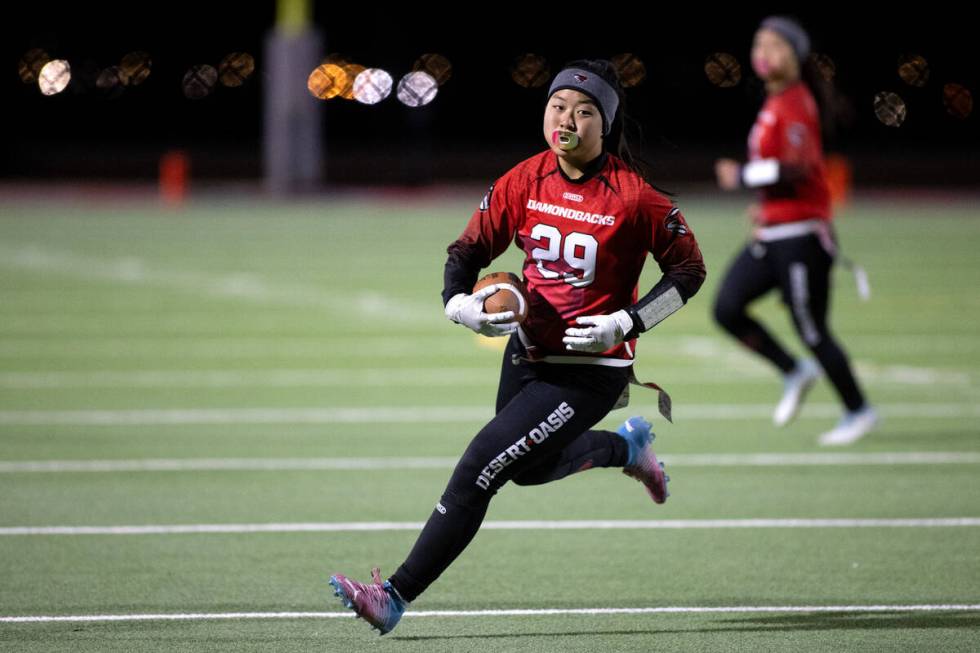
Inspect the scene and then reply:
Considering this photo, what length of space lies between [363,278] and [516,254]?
106 inches

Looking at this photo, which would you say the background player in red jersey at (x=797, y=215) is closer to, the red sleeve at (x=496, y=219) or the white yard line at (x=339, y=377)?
the white yard line at (x=339, y=377)

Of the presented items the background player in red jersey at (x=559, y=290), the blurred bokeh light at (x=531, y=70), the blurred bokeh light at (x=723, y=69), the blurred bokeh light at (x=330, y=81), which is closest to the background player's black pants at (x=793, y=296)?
the background player in red jersey at (x=559, y=290)

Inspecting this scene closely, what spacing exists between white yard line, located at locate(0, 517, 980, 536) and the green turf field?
0.02 metres

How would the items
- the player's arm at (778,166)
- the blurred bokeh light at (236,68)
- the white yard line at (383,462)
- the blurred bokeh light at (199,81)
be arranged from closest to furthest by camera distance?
1. the white yard line at (383,462)
2. the player's arm at (778,166)
3. the blurred bokeh light at (199,81)
4. the blurred bokeh light at (236,68)

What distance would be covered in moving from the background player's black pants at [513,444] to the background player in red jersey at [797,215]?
13.6 feet

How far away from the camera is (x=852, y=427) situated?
9.74m

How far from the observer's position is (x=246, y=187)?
137 ft

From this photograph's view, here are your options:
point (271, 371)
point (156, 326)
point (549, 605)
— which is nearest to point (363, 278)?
point (156, 326)

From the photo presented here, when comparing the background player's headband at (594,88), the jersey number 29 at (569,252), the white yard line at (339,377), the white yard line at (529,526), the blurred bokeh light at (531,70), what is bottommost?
the blurred bokeh light at (531,70)

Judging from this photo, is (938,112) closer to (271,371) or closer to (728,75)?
(728,75)

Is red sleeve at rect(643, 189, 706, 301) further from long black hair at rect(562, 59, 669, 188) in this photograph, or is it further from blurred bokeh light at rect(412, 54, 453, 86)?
blurred bokeh light at rect(412, 54, 453, 86)

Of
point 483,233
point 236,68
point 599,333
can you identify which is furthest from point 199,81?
point 599,333

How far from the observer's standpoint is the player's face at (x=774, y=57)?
9.62m

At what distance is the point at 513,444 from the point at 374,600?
0.74 meters
